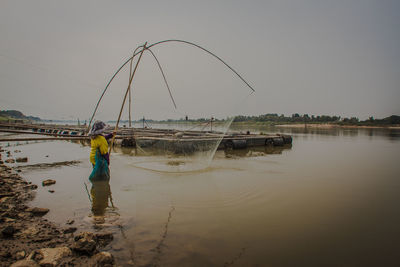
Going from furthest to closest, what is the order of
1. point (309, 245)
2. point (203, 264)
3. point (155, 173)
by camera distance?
1. point (155, 173)
2. point (309, 245)
3. point (203, 264)

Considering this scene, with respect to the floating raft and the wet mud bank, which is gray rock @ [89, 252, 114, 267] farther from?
the floating raft

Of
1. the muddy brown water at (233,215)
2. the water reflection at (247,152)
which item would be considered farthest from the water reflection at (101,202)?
the water reflection at (247,152)

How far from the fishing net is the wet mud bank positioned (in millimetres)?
1681

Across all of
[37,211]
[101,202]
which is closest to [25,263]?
[37,211]

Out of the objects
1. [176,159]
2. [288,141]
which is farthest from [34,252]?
[288,141]

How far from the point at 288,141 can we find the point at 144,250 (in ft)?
Answer: 53.3

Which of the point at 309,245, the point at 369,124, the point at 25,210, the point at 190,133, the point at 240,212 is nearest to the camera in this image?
the point at 309,245

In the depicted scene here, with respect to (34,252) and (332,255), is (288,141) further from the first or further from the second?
(34,252)

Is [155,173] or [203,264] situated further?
[155,173]

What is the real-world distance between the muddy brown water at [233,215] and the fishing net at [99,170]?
21cm

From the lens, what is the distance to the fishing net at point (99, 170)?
521cm

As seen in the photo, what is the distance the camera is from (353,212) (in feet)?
13.6

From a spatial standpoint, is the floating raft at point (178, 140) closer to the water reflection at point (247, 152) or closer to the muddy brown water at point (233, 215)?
the water reflection at point (247, 152)

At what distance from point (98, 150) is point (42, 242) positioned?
271cm
